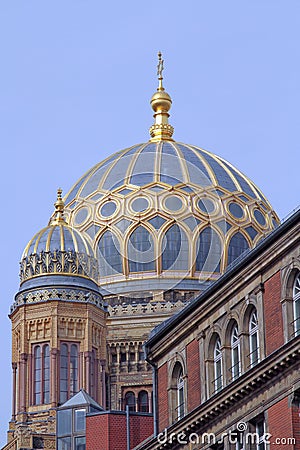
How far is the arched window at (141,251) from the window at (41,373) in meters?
12.2

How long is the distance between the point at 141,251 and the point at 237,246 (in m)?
4.55

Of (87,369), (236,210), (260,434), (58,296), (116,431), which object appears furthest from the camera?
(236,210)

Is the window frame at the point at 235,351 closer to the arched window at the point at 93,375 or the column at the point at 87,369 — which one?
the column at the point at 87,369

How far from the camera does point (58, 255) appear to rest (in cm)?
7000

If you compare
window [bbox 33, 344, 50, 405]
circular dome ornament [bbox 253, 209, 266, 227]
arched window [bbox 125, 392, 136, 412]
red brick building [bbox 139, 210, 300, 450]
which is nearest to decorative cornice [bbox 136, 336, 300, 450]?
red brick building [bbox 139, 210, 300, 450]

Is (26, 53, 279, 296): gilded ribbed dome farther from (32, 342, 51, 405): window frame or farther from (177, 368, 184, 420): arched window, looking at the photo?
(177, 368, 184, 420): arched window

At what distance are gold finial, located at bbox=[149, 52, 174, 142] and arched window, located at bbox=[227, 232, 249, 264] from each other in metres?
9.33

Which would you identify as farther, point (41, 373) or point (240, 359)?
point (41, 373)

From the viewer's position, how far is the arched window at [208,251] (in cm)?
8169

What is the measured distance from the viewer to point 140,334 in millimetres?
78875

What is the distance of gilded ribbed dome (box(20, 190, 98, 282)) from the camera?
6975 centimetres

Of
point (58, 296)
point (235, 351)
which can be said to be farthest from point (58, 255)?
point (235, 351)

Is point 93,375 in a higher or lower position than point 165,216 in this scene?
lower

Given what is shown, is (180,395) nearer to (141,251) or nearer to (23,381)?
(23,381)
